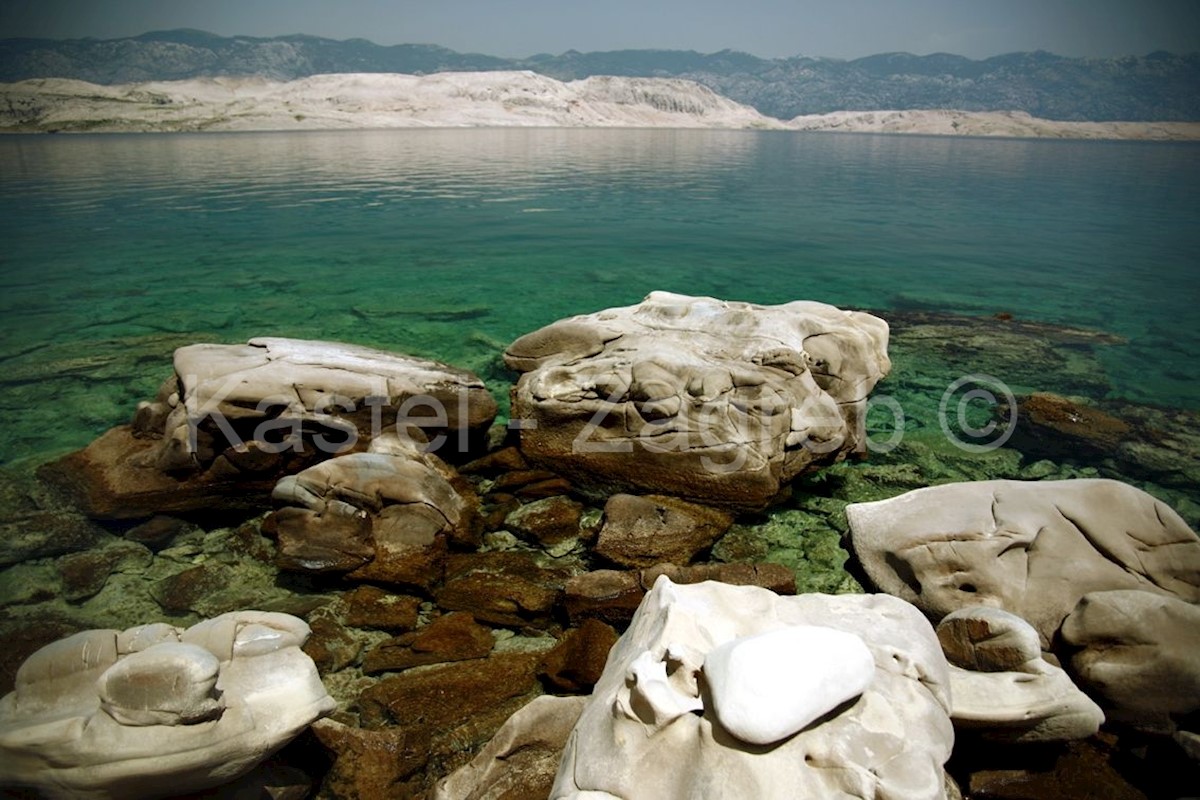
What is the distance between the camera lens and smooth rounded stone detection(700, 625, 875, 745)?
2.92 metres

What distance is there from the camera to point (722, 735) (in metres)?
3.02

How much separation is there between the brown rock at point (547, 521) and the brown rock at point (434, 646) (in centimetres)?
138

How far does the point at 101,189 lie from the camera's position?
30.6 metres

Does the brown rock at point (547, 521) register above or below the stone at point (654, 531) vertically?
below

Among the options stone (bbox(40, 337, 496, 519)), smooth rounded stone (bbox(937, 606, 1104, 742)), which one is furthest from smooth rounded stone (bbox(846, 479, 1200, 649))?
stone (bbox(40, 337, 496, 519))

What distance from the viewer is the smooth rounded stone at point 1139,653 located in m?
4.27

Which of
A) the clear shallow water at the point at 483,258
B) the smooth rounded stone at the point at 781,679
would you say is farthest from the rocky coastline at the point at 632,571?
the clear shallow water at the point at 483,258

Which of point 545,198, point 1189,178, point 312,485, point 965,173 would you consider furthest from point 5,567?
point 1189,178

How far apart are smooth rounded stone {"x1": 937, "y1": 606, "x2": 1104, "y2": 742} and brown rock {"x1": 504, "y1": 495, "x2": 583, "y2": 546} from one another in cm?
390

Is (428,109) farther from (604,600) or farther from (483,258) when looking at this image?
(604,600)

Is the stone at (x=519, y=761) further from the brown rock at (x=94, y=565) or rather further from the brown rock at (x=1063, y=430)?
the brown rock at (x=1063, y=430)

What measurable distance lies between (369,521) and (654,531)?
2.90m

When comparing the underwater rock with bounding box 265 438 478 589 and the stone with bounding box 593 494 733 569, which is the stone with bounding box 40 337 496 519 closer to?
the underwater rock with bounding box 265 438 478 589

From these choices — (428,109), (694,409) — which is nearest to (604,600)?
(694,409)
